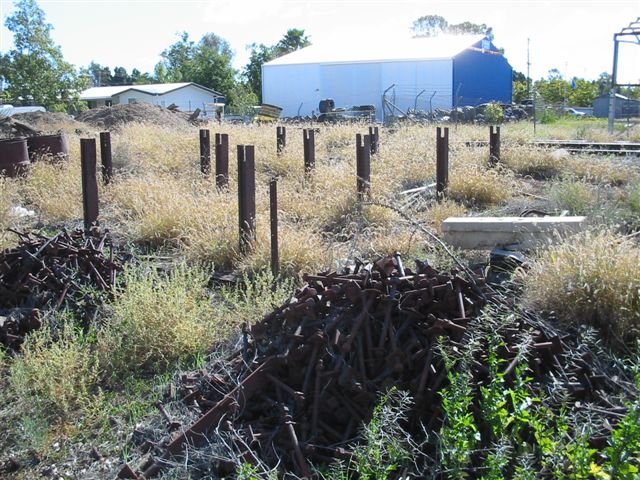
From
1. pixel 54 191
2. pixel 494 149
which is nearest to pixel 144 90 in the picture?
pixel 54 191

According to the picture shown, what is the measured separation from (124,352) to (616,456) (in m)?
3.48

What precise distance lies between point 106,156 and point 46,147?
3.77 m

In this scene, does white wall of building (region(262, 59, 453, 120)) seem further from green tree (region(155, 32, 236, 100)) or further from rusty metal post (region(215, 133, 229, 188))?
rusty metal post (region(215, 133, 229, 188))

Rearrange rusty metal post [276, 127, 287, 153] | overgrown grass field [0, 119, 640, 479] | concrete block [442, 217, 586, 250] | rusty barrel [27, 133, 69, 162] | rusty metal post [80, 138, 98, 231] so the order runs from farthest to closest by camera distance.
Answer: rusty metal post [276, 127, 287, 153], rusty barrel [27, 133, 69, 162], rusty metal post [80, 138, 98, 231], concrete block [442, 217, 586, 250], overgrown grass field [0, 119, 640, 479]

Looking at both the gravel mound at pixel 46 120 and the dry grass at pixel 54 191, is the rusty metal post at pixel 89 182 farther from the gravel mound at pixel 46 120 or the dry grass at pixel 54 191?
the gravel mound at pixel 46 120

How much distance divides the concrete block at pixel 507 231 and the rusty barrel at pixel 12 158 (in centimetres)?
862

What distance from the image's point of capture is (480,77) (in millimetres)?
56812

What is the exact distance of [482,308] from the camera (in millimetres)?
4289

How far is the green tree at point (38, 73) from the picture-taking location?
1831 inches

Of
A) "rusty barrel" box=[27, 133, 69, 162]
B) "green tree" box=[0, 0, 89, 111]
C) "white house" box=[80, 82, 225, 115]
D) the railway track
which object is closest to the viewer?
"rusty barrel" box=[27, 133, 69, 162]

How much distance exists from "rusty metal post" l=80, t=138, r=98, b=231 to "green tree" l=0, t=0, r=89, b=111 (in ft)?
131

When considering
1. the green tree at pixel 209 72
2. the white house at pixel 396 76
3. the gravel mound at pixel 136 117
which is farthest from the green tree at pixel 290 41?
the gravel mound at pixel 136 117

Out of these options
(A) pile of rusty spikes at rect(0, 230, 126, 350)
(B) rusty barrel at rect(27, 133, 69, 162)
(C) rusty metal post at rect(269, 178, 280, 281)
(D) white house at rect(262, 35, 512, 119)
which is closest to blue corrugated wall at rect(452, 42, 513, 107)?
(D) white house at rect(262, 35, 512, 119)

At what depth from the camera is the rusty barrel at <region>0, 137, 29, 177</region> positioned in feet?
41.1
